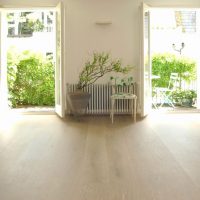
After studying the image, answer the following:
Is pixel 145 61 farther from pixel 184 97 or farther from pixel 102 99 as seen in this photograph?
pixel 184 97

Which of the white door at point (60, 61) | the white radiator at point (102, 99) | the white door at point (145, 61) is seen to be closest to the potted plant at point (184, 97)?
the white door at point (145, 61)

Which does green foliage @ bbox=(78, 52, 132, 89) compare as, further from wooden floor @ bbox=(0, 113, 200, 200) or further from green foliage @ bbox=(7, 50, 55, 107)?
green foliage @ bbox=(7, 50, 55, 107)

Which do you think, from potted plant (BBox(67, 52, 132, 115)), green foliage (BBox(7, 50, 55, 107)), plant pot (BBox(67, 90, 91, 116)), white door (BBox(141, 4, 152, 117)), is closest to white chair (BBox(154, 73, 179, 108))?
white door (BBox(141, 4, 152, 117))

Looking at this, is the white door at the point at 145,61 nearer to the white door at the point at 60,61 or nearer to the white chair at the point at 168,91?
the white door at the point at 60,61

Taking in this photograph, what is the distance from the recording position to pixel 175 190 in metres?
3.79

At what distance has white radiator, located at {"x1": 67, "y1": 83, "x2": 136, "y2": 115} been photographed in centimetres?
895

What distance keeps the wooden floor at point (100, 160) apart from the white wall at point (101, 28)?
181cm

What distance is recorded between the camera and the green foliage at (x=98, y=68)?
28.1 feet

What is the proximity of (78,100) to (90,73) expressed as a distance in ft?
2.51

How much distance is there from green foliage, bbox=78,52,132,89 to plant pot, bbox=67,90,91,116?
334 millimetres

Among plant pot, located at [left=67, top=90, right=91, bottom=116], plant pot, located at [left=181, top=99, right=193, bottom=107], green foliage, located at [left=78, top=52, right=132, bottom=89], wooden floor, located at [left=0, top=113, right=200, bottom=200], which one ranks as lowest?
wooden floor, located at [left=0, top=113, right=200, bottom=200]

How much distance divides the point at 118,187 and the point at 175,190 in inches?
21.3

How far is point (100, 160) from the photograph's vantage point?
4.93 m

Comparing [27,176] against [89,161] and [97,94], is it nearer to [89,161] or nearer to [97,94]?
[89,161]
